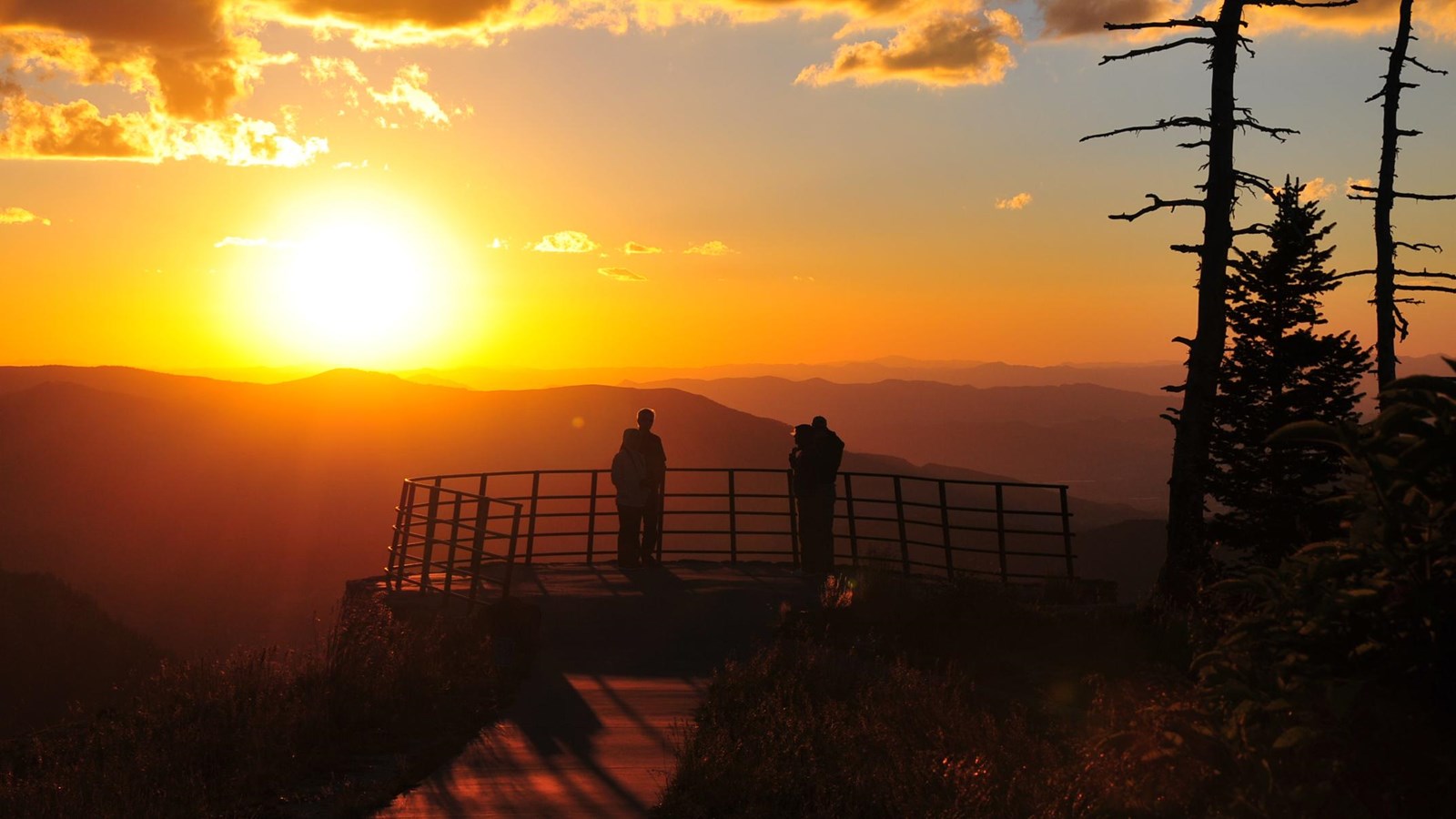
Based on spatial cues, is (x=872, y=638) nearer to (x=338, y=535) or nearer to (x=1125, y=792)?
(x=1125, y=792)

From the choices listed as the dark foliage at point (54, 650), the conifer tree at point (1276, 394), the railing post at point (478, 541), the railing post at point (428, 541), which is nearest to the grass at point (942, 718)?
the railing post at point (478, 541)

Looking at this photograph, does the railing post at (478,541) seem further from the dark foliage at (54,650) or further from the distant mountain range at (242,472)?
the distant mountain range at (242,472)

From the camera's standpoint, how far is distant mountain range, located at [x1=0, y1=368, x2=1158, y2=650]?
9919 cm

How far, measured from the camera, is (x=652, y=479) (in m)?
17.6

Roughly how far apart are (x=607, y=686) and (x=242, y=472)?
13589cm

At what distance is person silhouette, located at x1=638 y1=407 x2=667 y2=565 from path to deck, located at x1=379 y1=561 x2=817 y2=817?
47 centimetres

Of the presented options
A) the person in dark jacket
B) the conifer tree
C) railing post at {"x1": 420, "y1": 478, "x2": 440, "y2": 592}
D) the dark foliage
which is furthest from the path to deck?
the dark foliage

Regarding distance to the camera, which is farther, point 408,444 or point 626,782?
point 408,444

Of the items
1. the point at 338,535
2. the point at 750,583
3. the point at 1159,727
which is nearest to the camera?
the point at 1159,727

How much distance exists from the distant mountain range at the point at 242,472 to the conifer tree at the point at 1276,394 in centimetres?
5673

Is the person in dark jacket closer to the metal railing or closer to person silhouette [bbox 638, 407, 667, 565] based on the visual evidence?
the metal railing

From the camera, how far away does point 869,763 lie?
7.57m

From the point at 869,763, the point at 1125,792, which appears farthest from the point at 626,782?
the point at 1125,792

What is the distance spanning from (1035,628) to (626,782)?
731 cm
